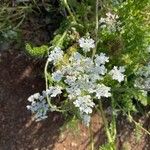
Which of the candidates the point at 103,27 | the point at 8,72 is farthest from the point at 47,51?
the point at 8,72

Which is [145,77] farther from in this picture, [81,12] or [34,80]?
[34,80]

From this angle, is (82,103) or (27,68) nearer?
(82,103)

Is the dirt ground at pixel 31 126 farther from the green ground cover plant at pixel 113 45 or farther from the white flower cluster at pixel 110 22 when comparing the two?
the white flower cluster at pixel 110 22

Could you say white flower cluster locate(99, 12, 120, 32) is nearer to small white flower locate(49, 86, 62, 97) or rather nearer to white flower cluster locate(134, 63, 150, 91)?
white flower cluster locate(134, 63, 150, 91)

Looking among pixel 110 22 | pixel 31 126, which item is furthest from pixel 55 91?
pixel 31 126

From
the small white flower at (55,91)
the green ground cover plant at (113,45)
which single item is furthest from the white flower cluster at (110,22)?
the small white flower at (55,91)

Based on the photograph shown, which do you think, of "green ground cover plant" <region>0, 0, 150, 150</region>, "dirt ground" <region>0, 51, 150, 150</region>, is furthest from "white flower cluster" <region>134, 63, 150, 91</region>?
"dirt ground" <region>0, 51, 150, 150</region>
